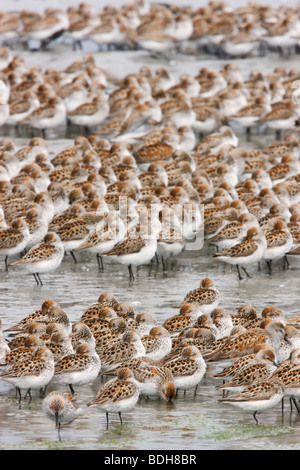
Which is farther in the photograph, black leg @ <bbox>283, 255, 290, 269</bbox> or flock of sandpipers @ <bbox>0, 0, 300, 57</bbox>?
flock of sandpipers @ <bbox>0, 0, 300, 57</bbox>

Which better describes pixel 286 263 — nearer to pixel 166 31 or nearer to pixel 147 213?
pixel 147 213

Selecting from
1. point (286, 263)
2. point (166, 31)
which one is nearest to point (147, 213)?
point (286, 263)

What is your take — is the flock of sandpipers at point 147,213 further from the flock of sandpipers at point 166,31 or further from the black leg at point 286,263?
the flock of sandpipers at point 166,31

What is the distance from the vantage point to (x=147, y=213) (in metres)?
14.6

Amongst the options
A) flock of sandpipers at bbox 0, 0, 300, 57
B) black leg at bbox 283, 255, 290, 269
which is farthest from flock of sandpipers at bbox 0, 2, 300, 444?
flock of sandpipers at bbox 0, 0, 300, 57

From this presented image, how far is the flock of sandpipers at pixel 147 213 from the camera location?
957 centimetres

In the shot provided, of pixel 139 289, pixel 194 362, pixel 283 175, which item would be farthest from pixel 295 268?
pixel 194 362

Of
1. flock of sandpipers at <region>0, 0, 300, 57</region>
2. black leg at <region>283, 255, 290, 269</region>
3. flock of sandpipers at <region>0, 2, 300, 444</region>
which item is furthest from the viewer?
flock of sandpipers at <region>0, 0, 300, 57</region>

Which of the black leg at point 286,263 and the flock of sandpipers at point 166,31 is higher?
the black leg at point 286,263

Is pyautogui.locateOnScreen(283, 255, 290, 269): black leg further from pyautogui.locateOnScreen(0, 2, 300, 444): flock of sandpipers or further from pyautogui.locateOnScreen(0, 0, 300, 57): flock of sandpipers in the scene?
pyautogui.locateOnScreen(0, 0, 300, 57): flock of sandpipers

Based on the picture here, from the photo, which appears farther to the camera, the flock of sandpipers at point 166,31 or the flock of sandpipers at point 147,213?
the flock of sandpipers at point 166,31

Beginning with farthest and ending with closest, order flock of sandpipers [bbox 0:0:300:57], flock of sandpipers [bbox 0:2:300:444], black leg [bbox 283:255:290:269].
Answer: flock of sandpipers [bbox 0:0:300:57] → black leg [bbox 283:255:290:269] → flock of sandpipers [bbox 0:2:300:444]

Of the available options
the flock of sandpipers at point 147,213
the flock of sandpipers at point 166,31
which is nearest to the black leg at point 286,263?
the flock of sandpipers at point 147,213

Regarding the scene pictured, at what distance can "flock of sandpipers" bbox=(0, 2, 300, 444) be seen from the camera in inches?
377
